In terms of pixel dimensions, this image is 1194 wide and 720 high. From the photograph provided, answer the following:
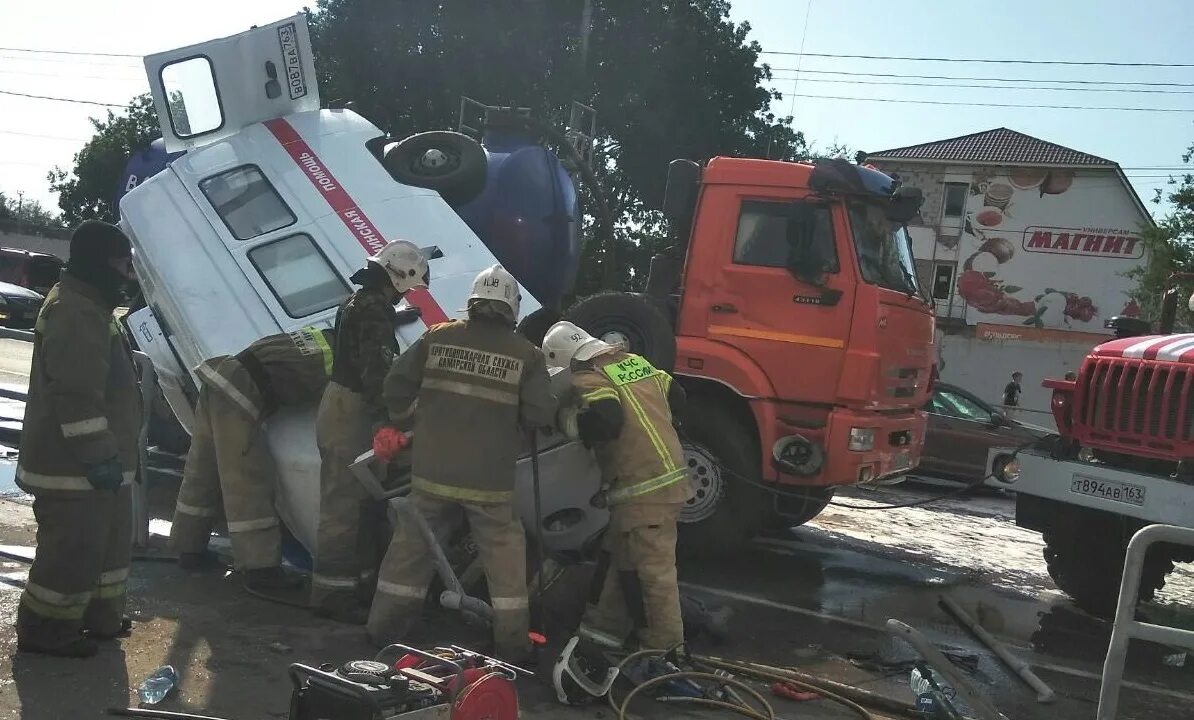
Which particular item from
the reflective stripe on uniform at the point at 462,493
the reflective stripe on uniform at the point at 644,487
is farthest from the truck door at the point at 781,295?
the reflective stripe on uniform at the point at 462,493

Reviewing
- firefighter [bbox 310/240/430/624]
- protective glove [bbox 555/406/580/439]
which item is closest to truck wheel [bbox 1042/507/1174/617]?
protective glove [bbox 555/406/580/439]

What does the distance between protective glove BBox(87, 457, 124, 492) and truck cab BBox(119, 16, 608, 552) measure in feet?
4.16

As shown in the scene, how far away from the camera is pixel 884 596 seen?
710 centimetres

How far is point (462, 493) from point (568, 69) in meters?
22.4

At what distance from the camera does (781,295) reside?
7195mm

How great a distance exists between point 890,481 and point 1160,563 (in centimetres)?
185

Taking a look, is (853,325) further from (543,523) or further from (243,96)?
(243,96)

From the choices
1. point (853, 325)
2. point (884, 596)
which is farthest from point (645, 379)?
→ point (884, 596)

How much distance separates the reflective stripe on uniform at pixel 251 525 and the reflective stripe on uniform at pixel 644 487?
1.86 meters

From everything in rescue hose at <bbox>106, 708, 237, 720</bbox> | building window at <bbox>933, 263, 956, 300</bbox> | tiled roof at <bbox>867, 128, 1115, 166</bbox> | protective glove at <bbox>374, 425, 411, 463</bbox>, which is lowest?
rescue hose at <bbox>106, 708, 237, 720</bbox>

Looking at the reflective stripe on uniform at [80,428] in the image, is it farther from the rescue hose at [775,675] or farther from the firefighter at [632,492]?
the rescue hose at [775,675]

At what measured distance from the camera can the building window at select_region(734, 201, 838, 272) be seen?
713 cm

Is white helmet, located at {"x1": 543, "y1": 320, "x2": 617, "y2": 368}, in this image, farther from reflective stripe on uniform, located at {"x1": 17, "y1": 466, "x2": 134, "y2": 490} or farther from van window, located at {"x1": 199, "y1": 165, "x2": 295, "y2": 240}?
reflective stripe on uniform, located at {"x1": 17, "y1": 466, "x2": 134, "y2": 490}

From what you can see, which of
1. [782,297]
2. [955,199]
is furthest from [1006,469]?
[955,199]
